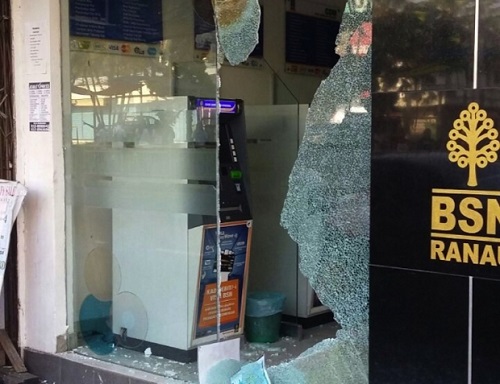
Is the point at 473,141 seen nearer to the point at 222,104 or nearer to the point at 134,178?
the point at 222,104

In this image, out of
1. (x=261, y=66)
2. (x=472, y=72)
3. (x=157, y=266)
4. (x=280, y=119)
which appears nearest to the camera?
(x=472, y=72)

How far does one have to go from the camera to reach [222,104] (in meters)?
4.23

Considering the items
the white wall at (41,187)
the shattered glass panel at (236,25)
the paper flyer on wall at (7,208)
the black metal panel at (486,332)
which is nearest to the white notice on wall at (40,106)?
the white wall at (41,187)

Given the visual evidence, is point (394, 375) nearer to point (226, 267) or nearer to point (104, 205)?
point (226, 267)

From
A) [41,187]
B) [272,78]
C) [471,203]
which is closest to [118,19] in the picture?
[41,187]

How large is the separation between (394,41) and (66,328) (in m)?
2.59

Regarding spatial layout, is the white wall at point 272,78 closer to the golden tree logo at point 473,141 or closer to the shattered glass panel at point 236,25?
the shattered glass panel at point 236,25

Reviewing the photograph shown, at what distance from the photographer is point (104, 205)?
4445 millimetres

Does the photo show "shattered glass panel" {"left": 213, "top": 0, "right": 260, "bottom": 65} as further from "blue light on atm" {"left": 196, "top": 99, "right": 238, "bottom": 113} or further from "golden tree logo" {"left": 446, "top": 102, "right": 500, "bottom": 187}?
"golden tree logo" {"left": 446, "top": 102, "right": 500, "bottom": 187}

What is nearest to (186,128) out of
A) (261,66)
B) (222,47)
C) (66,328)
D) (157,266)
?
(222,47)

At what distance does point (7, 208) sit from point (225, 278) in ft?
4.34

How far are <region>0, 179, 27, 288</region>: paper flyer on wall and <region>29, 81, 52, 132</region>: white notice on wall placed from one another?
365 millimetres

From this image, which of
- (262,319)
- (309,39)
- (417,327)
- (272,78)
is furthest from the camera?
(309,39)

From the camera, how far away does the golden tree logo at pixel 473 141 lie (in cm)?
271
